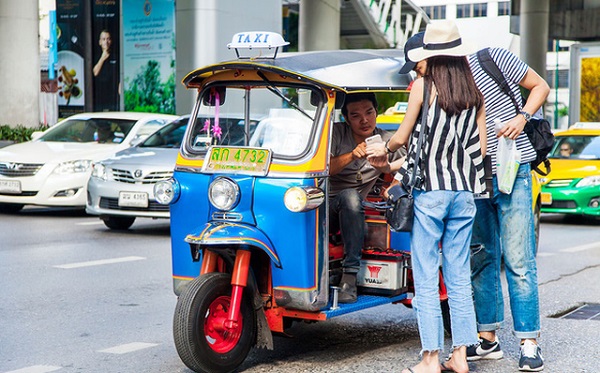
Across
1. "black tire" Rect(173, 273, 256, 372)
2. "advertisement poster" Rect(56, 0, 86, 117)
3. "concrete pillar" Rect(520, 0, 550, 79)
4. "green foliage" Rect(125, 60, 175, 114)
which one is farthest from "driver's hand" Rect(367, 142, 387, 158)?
"concrete pillar" Rect(520, 0, 550, 79)

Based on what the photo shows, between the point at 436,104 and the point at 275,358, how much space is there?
74.3 inches

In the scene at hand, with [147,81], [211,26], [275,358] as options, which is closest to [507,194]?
[275,358]

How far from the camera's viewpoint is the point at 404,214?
18.3 ft

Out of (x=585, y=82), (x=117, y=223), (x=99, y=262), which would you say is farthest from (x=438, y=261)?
(x=585, y=82)

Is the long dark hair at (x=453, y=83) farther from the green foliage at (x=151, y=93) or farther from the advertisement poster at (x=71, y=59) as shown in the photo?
the advertisement poster at (x=71, y=59)

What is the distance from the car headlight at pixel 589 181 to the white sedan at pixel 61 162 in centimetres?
652

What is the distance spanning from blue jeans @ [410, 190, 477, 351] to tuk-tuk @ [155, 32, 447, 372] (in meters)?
0.62

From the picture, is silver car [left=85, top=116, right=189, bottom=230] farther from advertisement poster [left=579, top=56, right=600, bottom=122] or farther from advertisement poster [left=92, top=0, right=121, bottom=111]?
advertisement poster [left=579, top=56, right=600, bottom=122]

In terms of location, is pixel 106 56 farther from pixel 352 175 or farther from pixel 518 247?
pixel 518 247

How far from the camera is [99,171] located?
13414mm

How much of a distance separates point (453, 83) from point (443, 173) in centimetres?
47

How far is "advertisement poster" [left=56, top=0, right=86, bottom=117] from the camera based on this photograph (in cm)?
3247

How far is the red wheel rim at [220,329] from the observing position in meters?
5.79

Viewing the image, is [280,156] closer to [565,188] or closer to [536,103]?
[536,103]
